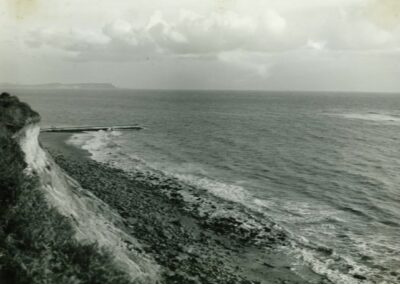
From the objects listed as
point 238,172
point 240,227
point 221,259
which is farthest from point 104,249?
point 238,172

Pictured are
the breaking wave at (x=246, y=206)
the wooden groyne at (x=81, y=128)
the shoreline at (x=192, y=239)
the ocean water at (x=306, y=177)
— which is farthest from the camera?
the wooden groyne at (x=81, y=128)

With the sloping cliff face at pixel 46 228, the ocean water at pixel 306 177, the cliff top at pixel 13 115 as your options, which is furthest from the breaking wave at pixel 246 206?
the cliff top at pixel 13 115

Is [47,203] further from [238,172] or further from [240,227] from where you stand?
[238,172]

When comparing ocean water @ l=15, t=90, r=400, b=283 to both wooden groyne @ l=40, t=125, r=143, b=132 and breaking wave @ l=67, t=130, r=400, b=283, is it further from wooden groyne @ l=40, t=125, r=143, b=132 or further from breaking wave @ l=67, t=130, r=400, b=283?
wooden groyne @ l=40, t=125, r=143, b=132

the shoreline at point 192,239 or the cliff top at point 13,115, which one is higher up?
the cliff top at point 13,115

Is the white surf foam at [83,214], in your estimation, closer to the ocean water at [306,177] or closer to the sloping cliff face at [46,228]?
the sloping cliff face at [46,228]

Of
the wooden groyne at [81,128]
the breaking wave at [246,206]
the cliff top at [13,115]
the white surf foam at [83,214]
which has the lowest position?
the breaking wave at [246,206]

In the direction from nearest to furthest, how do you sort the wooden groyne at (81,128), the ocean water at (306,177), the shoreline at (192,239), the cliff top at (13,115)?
the cliff top at (13,115) < the shoreline at (192,239) < the ocean water at (306,177) < the wooden groyne at (81,128)
